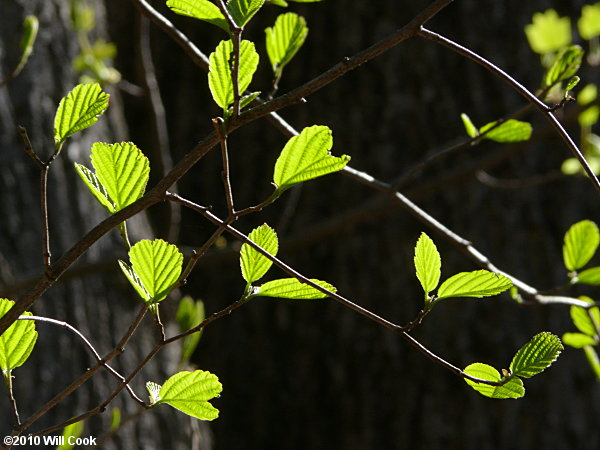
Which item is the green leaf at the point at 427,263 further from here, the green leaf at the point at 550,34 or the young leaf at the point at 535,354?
the green leaf at the point at 550,34

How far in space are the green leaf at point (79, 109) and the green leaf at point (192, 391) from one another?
0.55 feet

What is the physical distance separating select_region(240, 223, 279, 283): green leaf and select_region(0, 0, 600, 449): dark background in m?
0.88

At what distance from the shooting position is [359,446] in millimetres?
1557

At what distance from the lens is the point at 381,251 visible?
1587mm

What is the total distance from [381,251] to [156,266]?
120cm

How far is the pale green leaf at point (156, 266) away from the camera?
1.36 feet

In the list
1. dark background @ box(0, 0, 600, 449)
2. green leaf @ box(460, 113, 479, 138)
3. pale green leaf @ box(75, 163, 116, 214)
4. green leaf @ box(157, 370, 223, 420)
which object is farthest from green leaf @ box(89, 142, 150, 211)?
dark background @ box(0, 0, 600, 449)

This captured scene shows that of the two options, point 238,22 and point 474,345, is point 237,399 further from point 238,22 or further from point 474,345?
point 238,22

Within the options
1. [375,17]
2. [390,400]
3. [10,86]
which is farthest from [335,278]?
[10,86]

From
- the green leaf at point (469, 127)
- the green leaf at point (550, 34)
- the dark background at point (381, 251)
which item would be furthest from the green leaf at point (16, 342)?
the dark background at point (381, 251)

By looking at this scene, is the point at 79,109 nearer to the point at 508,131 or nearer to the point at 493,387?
the point at 493,387

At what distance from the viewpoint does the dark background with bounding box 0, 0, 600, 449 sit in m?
1.48

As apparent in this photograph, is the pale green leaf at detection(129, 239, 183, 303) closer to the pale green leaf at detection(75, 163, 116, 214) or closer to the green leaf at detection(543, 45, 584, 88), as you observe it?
the pale green leaf at detection(75, 163, 116, 214)

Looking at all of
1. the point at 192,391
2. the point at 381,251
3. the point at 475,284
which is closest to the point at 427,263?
the point at 475,284
